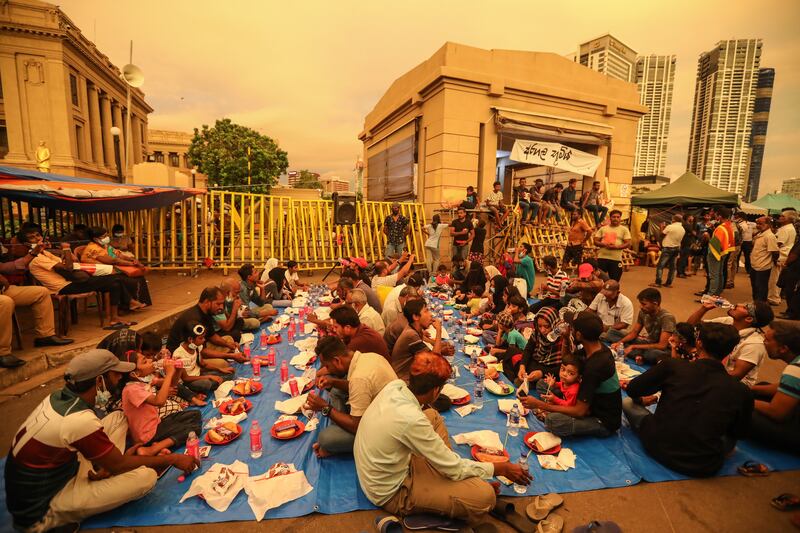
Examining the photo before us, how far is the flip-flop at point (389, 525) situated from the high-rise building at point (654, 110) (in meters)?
91.9

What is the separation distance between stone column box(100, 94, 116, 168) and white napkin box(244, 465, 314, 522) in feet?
163

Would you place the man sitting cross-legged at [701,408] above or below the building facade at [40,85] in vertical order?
below

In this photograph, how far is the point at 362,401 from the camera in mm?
3297

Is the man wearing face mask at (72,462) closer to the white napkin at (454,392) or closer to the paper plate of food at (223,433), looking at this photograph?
the paper plate of food at (223,433)

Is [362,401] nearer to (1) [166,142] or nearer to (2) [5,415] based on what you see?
(2) [5,415]

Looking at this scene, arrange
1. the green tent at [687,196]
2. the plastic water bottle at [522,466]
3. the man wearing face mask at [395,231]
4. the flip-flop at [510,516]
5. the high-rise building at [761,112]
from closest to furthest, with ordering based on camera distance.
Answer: the flip-flop at [510,516] → the plastic water bottle at [522,466] → the man wearing face mask at [395,231] → the green tent at [687,196] → the high-rise building at [761,112]

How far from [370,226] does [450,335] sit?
26.5 feet

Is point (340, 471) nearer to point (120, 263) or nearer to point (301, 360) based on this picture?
point (301, 360)

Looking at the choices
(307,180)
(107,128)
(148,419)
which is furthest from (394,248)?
(307,180)

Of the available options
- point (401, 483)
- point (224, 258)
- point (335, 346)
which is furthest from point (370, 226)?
point (401, 483)

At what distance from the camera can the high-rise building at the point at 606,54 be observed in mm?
58969

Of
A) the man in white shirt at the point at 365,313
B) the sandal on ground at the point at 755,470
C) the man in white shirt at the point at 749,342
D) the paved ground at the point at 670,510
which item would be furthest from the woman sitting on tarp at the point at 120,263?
the man in white shirt at the point at 749,342

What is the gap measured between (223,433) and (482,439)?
281 centimetres

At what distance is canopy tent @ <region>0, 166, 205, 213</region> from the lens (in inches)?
276
